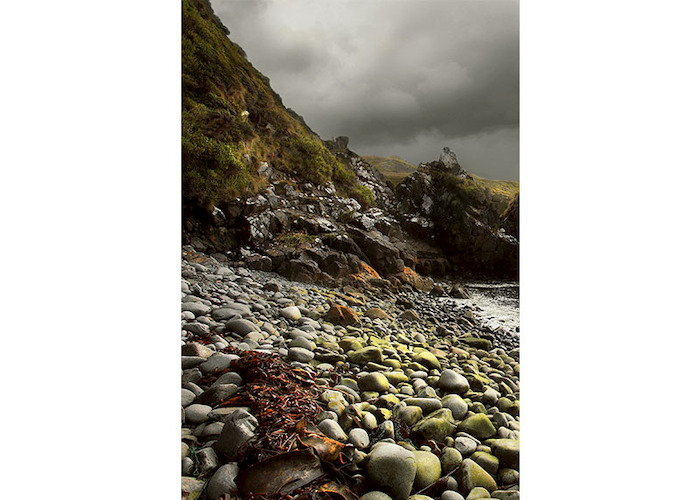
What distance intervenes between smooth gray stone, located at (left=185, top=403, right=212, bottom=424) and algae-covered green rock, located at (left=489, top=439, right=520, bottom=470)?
4.18ft

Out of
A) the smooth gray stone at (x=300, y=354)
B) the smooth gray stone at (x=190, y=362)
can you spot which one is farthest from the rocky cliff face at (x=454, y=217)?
the smooth gray stone at (x=190, y=362)

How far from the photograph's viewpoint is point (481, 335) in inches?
83.5

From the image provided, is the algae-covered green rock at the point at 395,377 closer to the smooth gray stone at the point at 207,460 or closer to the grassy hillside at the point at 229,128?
the smooth gray stone at the point at 207,460

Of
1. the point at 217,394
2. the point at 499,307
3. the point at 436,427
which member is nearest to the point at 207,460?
the point at 217,394

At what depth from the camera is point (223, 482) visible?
5.76 feet

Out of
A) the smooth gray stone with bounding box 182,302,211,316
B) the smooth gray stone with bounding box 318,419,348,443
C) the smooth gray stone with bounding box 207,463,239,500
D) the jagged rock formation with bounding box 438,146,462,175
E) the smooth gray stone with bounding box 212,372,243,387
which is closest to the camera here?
the smooth gray stone with bounding box 207,463,239,500

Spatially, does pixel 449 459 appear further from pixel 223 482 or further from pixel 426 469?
pixel 223 482

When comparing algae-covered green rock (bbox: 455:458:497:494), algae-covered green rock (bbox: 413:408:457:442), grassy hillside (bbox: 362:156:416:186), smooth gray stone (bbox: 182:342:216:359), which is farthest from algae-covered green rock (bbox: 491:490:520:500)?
grassy hillside (bbox: 362:156:416:186)

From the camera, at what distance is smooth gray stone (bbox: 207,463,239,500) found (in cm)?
175

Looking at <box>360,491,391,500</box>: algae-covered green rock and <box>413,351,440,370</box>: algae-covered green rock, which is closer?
<box>360,491,391,500</box>: algae-covered green rock

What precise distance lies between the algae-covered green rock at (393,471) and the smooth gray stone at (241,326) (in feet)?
2.59

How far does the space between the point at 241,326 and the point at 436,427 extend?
1012 millimetres

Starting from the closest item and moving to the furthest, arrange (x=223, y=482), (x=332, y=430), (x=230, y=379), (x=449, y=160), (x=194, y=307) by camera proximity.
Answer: (x=223, y=482), (x=332, y=430), (x=230, y=379), (x=194, y=307), (x=449, y=160)

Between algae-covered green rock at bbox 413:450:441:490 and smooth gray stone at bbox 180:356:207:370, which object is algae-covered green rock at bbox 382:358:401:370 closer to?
algae-covered green rock at bbox 413:450:441:490
